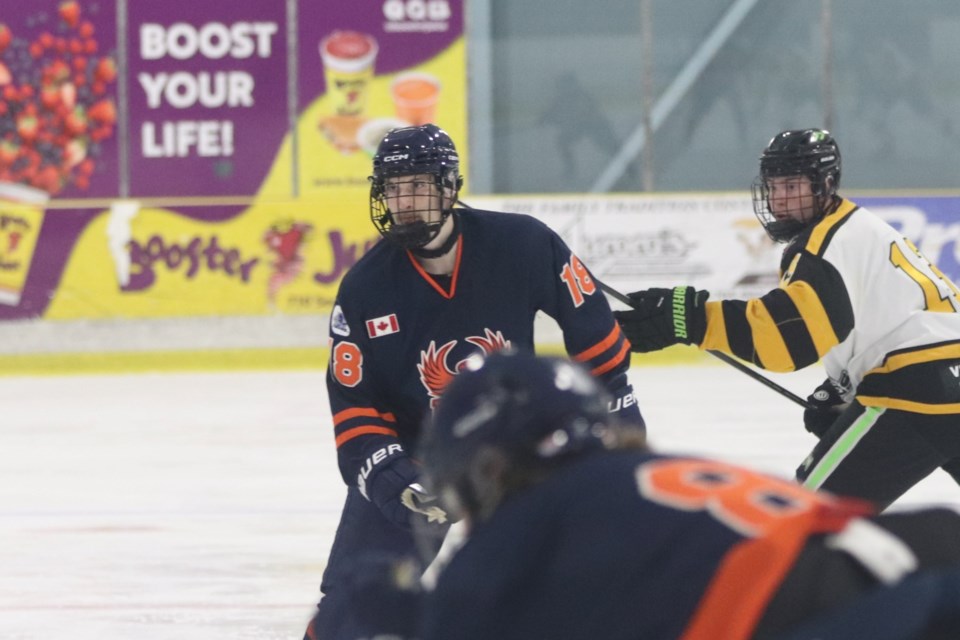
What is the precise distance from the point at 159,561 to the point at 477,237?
5.81ft

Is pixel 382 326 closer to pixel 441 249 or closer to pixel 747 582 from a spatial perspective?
pixel 441 249

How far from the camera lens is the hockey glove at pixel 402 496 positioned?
256 centimetres

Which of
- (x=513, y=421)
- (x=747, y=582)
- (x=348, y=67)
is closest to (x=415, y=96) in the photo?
(x=348, y=67)

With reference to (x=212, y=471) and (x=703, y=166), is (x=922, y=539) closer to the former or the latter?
(x=212, y=471)

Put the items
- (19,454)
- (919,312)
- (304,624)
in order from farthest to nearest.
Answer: (19,454)
(304,624)
(919,312)

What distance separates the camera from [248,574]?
157 inches

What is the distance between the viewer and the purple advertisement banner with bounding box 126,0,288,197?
11.0m

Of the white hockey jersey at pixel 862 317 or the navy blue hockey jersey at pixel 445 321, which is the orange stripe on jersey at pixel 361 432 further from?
the white hockey jersey at pixel 862 317

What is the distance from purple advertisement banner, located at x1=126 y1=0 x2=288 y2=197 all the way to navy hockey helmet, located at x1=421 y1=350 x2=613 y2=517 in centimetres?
980

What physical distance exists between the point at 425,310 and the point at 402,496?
348 mm

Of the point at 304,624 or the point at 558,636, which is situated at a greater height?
the point at 558,636

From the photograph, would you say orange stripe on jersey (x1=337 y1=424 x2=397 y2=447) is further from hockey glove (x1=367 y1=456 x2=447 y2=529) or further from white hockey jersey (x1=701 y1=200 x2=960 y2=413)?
white hockey jersey (x1=701 y1=200 x2=960 y2=413)

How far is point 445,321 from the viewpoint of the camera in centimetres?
276

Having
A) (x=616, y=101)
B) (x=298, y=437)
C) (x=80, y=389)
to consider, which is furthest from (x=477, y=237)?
(x=616, y=101)
